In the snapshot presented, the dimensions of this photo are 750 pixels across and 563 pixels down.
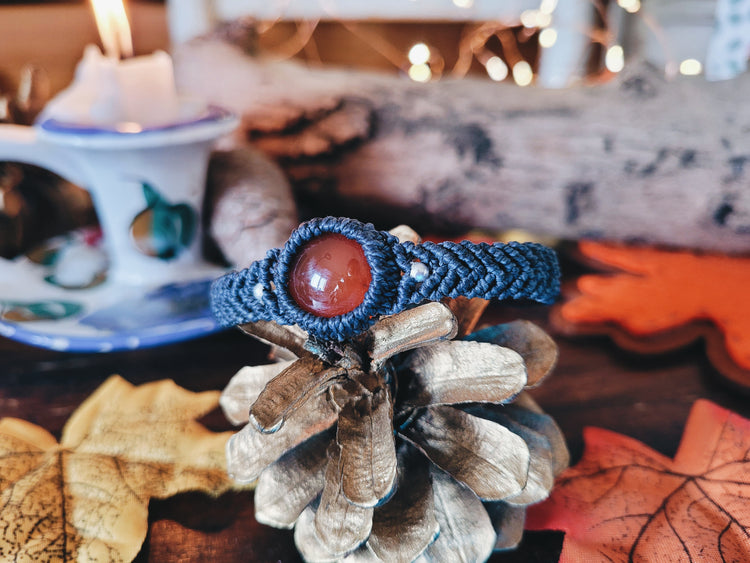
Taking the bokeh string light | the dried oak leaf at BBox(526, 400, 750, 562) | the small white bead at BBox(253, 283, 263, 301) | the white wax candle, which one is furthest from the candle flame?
the bokeh string light

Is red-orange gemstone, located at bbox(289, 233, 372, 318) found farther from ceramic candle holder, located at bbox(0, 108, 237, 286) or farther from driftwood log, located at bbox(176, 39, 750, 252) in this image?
driftwood log, located at bbox(176, 39, 750, 252)

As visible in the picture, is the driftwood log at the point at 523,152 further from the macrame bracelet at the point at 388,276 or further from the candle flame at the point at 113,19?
the macrame bracelet at the point at 388,276

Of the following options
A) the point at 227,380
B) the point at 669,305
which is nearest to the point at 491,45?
the point at 669,305

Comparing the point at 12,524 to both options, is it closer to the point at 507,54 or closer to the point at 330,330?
the point at 330,330

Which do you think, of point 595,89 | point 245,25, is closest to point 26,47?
point 245,25

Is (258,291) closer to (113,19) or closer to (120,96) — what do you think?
(120,96)
